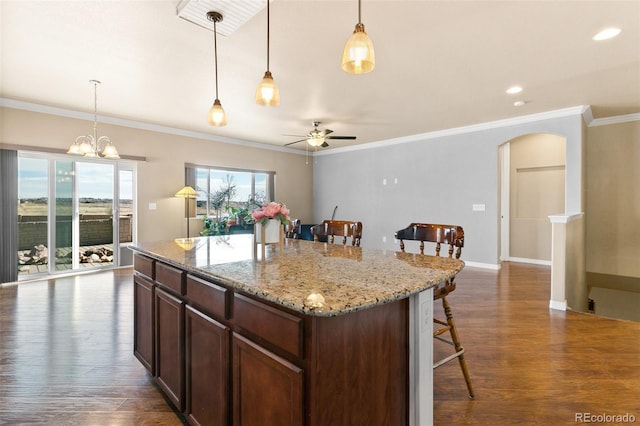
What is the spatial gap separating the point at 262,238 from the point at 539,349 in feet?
8.05

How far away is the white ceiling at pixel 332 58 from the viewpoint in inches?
97.3

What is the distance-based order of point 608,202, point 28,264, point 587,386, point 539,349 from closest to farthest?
1. point 587,386
2. point 539,349
3. point 28,264
4. point 608,202

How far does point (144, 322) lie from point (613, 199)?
23.5ft

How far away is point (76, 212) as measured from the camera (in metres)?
5.21

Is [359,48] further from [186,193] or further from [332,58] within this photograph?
[186,193]

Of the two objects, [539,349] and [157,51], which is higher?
[157,51]

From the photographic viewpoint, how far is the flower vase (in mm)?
1935

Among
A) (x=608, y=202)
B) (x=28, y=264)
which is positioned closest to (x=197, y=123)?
(x=28, y=264)

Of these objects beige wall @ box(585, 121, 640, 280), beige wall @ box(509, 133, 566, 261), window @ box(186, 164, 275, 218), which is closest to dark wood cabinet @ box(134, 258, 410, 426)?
window @ box(186, 164, 275, 218)

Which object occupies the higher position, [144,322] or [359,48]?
[359,48]

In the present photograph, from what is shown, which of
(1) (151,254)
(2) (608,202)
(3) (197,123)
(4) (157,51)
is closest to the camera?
(1) (151,254)

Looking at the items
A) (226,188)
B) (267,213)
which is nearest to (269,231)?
(267,213)

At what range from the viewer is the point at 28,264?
15.8 feet

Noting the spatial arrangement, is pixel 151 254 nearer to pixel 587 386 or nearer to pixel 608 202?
pixel 587 386
